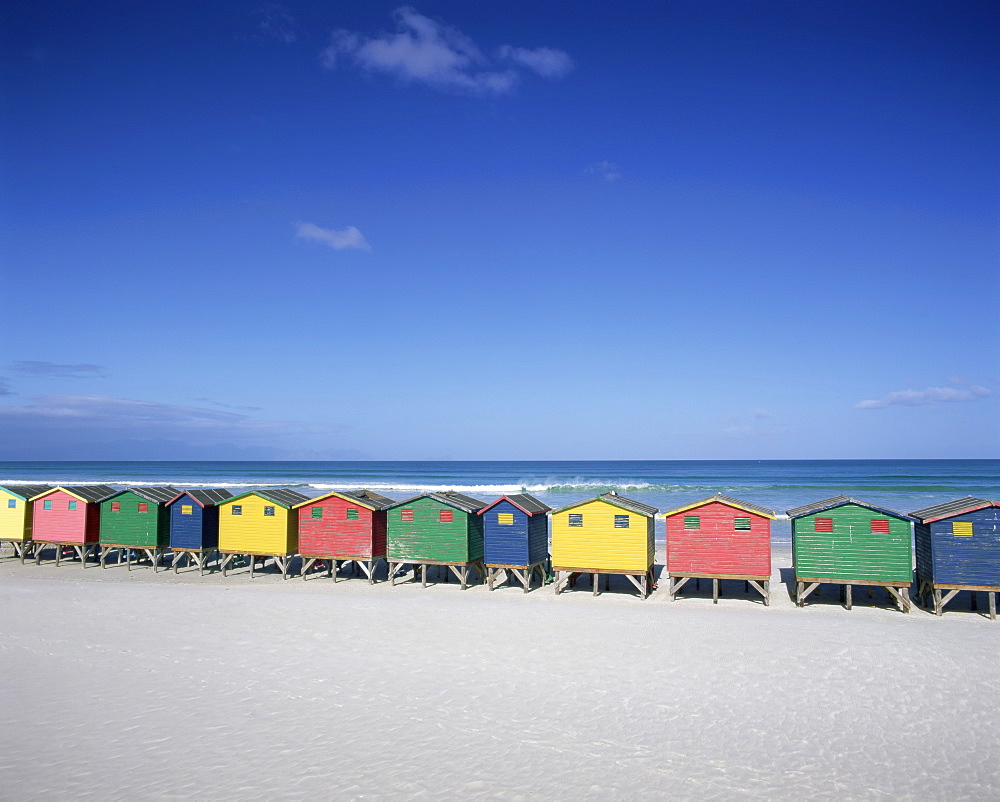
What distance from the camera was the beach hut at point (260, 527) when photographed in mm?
25516

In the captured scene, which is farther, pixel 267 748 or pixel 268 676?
pixel 268 676

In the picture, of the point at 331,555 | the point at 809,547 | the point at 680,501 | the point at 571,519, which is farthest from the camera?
the point at 680,501

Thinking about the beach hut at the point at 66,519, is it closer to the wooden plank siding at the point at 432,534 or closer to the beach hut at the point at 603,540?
the wooden plank siding at the point at 432,534

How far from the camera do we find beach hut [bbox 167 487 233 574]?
26406mm

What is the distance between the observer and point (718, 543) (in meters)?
20.9

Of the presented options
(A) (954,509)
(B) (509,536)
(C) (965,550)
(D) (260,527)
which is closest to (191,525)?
(D) (260,527)

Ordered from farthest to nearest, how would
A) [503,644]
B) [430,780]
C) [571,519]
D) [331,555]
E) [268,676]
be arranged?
[331,555]
[571,519]
[503,644]
[268,676]
[430,780]

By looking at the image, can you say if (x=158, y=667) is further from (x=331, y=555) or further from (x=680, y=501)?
(x=680, y=501)

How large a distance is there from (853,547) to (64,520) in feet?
93.3

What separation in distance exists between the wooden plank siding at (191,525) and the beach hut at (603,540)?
44.2ft

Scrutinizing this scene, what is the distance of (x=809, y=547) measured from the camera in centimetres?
2009

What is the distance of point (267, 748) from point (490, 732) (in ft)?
11.2

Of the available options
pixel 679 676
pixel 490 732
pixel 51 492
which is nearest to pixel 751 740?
pixel 679 676

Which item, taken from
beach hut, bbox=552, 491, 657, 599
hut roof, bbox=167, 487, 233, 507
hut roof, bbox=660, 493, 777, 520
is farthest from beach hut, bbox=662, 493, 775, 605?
hut roof, bbox=167, 487, 233, 507
